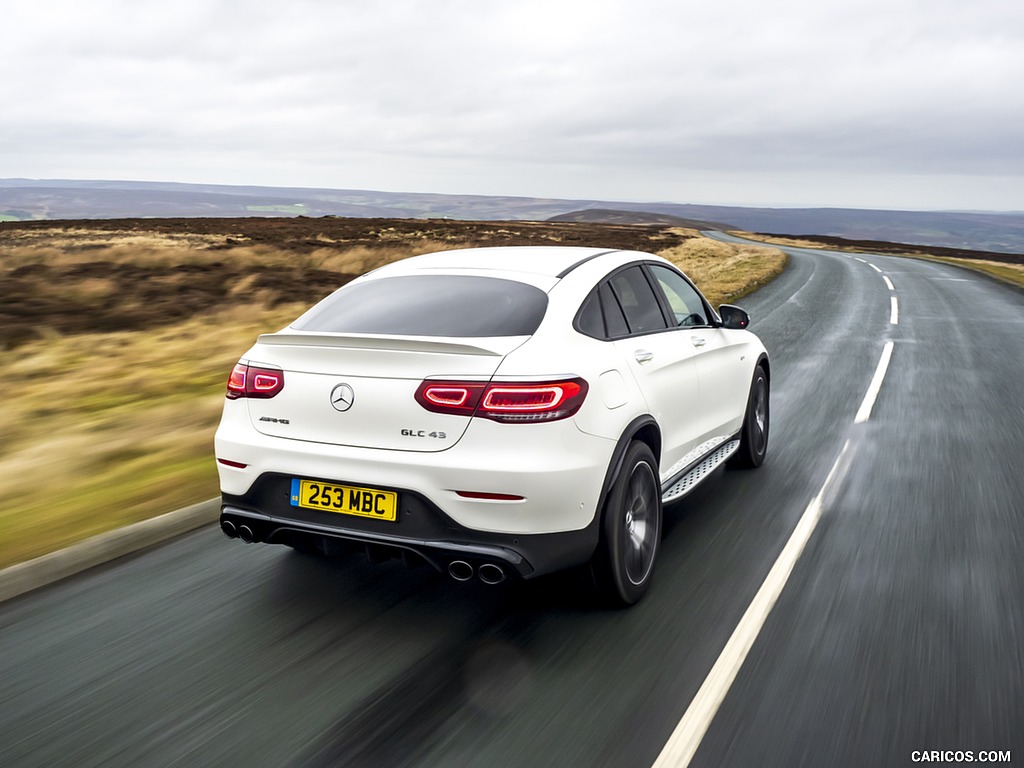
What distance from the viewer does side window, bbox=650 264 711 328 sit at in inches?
219

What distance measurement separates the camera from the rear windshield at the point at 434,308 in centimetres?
417

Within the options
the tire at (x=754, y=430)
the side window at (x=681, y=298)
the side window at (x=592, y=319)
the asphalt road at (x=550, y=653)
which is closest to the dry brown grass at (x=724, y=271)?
the tire at (x=754, y=430)

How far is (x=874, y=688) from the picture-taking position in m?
3.44

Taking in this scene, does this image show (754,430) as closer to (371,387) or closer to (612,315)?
(612,315)

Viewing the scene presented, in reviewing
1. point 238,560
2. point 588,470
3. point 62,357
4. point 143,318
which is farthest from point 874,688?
point 143,318

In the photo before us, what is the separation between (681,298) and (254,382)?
2.87m

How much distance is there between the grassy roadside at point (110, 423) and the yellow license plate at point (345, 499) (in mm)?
1974

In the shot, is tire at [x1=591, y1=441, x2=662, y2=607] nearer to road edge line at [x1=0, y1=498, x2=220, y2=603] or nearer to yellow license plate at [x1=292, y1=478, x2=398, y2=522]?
yellow license plate at [x1=292, y1=478, x2=398, y2=522]

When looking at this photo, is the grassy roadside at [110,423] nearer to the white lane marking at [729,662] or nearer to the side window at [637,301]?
the side window at [637,301]

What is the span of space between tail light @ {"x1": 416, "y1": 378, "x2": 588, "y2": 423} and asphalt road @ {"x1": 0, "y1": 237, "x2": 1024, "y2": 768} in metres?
1.01

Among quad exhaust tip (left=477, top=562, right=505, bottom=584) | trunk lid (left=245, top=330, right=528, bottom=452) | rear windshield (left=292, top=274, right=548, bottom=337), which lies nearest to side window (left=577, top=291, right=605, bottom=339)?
rear windshield (left=292, top=274, right=548, bottom=337)

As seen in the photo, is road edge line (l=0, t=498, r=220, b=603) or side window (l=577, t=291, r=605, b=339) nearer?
side window (l=577, t=291, r=605, b=339)

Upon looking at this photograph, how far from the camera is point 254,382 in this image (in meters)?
4.18

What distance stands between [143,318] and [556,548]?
1388 cm
